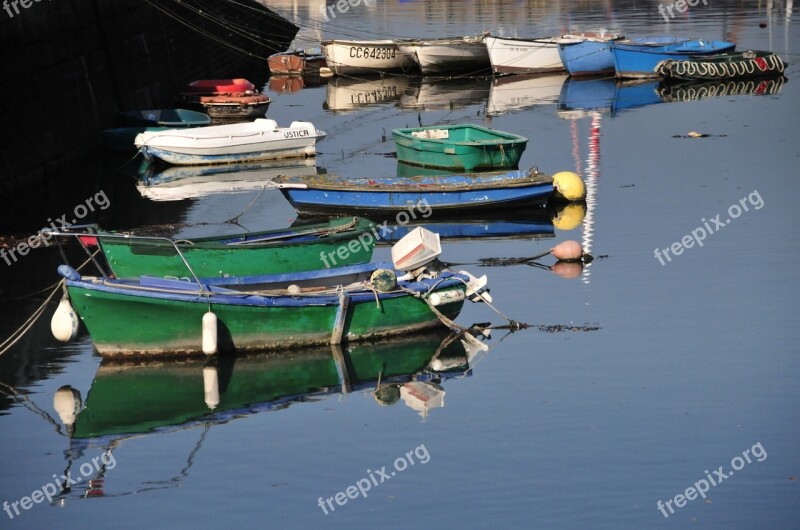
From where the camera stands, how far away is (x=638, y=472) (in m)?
12.6

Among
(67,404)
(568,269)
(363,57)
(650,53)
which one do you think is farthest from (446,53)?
(67,404)

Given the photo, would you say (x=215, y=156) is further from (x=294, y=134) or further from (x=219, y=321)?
(x=219, y=321)

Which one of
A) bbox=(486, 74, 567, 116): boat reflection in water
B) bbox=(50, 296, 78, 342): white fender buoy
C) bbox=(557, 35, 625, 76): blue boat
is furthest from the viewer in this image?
bbox=(557, 35, 625, 76): blue boat

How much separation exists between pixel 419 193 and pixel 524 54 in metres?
25.9

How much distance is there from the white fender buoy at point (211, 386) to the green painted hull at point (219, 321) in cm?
33

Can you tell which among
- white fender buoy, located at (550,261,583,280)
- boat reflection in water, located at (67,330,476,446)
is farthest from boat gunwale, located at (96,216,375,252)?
white fender buoy, located at (550,261,583,280)

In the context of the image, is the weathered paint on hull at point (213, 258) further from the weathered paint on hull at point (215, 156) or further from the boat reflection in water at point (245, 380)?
the weathered paint on hull at point (215, 156)

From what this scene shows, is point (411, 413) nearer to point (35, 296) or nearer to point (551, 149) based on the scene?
point (35, 296)

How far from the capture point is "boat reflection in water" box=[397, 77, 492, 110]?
135 feet

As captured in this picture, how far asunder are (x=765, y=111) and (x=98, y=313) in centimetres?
2583

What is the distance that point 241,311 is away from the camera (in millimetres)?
15852

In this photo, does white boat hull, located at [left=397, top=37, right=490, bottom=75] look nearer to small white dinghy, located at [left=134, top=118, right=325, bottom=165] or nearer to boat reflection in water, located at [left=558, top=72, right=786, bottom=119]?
boat reflection in water, located at [left=558, top=72, right=786, bottom=119]

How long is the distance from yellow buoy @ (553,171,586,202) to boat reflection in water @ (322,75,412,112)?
16.9m

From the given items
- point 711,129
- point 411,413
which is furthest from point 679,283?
point 711,129
